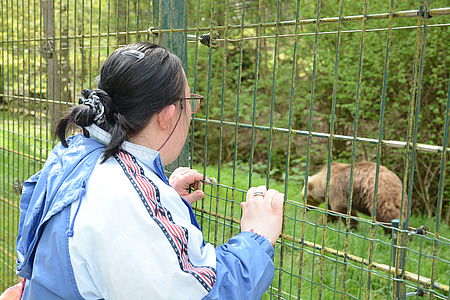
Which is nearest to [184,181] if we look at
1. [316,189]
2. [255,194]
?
[255,194]

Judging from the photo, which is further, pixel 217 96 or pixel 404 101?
pixel 217 96

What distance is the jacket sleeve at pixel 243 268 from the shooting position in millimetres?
1749

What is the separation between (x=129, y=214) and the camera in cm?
166

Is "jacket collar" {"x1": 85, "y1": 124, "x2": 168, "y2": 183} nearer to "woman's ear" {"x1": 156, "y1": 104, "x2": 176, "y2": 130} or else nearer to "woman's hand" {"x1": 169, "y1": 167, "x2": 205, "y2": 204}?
"woman's ear" {"x1": 156, "y1": 104, "x2": 176, "y2": 130}

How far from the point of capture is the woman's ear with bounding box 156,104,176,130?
1.93 m

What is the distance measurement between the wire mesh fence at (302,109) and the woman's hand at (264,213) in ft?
0.42

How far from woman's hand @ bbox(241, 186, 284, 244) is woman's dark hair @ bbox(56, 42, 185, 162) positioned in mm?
520

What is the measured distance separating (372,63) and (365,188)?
2156 mm

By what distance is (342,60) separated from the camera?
28.9 feet

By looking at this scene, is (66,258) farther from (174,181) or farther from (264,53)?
(264,53)

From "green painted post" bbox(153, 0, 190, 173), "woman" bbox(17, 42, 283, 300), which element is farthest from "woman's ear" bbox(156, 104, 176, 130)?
"green painted post" bbox(153, 0, 190, 173)

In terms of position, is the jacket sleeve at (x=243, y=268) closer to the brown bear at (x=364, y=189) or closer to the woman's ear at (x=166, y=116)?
the woman's ear at (x=166, y=116)

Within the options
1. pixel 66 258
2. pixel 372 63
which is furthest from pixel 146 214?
pixel 372 63

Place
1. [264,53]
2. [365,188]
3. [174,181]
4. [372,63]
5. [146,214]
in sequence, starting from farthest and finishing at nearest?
[264,53] → [372,63] → [365,188] → [174,181] → [146,214]
